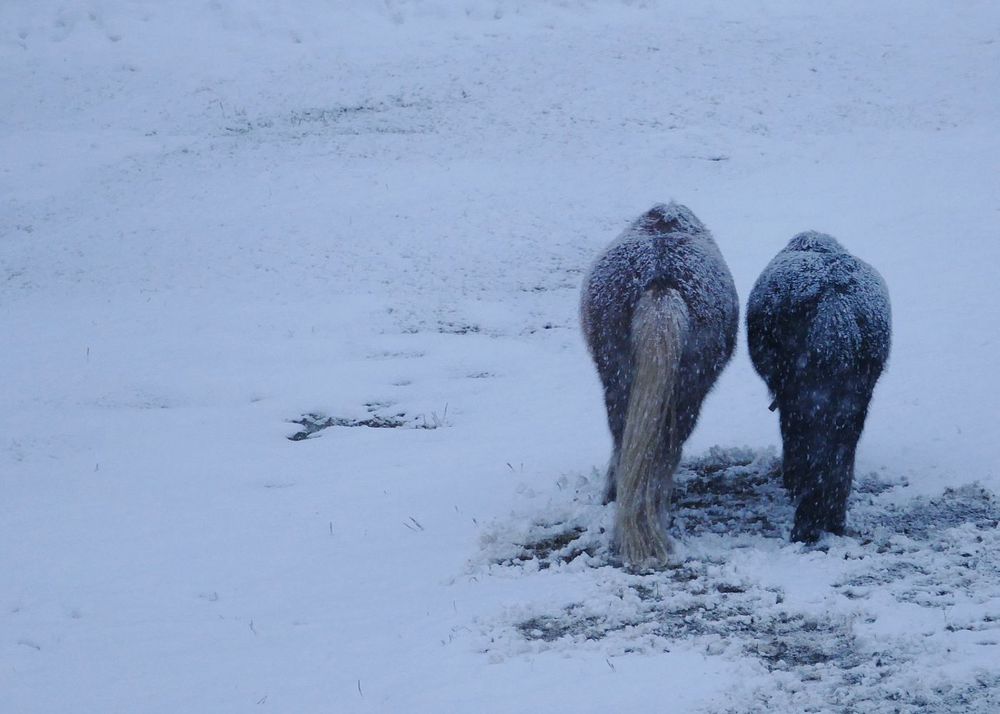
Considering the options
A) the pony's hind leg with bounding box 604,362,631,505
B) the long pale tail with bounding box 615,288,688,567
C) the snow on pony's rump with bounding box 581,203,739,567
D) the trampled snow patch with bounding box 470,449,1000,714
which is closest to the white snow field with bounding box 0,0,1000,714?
the trampled snow patch with bounding box 470,449,1000,714

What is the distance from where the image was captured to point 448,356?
8.93 meters

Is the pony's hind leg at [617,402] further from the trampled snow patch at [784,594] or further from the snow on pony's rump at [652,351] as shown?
the trampled snow patch at [784,594]

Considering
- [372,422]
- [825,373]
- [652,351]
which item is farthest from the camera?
[372,422]

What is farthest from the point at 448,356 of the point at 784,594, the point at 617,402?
the point at 784,594

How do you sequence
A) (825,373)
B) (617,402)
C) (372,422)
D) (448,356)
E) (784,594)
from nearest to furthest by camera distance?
(784,594), (825,373), (617,402), (372,422), (448,356)

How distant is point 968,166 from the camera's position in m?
12.7

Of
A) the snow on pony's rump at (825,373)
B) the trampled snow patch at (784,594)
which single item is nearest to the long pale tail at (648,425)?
the trampled snow patch at (784,594)

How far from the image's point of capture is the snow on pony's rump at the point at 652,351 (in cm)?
495

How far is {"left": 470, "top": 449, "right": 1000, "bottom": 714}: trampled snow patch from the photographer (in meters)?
3.64

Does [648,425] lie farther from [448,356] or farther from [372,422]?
[448,356]

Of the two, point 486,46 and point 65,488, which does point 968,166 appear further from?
point 65,488

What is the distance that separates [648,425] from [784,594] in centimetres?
106

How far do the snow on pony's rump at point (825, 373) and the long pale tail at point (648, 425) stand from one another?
0.78 m

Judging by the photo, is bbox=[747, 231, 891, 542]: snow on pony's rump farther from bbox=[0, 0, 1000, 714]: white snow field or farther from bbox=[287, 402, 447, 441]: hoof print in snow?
bbox=[287, 402, 447, 441]: hoof print in snow
